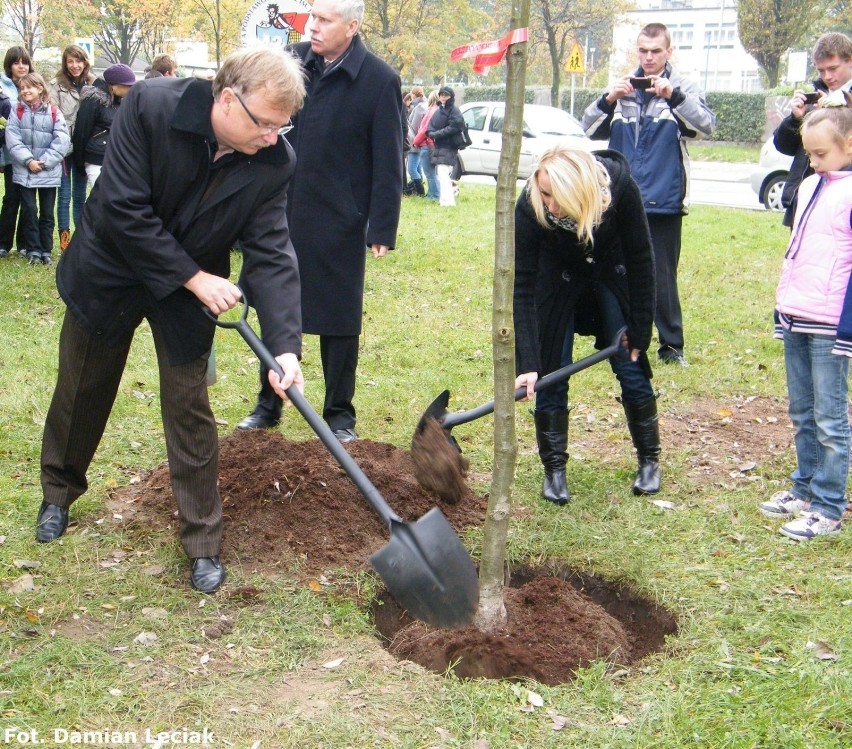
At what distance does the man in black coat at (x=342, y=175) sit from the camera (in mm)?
4953

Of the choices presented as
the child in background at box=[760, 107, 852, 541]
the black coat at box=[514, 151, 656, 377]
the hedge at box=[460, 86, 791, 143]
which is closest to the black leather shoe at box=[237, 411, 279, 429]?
the black coat at box=[514, 151, 656, 377]

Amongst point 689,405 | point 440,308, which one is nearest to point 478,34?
point 440,308

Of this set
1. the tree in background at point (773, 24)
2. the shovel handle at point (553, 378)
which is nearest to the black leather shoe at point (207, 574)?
the shovel handle at point (553, 378)

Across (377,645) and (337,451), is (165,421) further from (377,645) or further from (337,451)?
(377,645)

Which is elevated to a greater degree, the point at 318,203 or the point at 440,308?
the point at 318,203

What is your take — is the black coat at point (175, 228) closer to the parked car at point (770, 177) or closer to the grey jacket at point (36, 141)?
the grey jacket at point (36, 141)

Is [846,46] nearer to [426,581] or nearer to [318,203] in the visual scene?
[318,203]

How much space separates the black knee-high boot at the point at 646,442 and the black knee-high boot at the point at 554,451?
34 centimetres

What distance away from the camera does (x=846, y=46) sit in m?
5.95

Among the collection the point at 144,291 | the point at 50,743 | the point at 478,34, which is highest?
the point at 478,34

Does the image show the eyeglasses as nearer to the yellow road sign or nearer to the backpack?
the backpack

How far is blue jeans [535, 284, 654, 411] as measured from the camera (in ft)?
14.9

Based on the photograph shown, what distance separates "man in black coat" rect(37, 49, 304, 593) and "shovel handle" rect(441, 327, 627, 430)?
1031 millimetres

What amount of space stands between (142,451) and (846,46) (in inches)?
188
